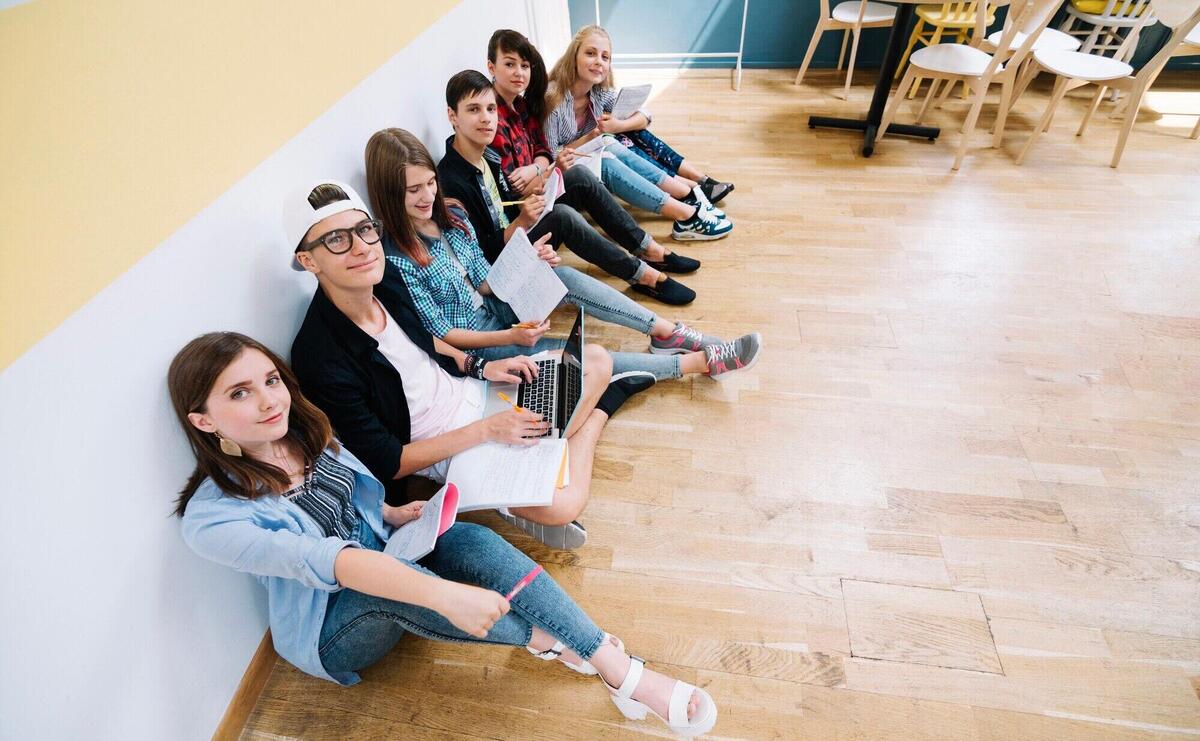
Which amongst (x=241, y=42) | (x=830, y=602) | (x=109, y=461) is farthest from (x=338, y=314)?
(x=830, y=602)

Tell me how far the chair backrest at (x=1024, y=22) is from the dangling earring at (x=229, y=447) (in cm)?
377

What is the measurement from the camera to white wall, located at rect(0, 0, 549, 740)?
3.05ft

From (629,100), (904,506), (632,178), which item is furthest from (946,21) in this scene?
(904,506)

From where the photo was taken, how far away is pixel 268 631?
1529mm

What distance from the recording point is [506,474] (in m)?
1.54

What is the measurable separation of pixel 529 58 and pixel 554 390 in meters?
1.53

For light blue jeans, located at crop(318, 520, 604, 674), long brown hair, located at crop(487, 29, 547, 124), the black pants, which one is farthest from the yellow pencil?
long brown hair, located at crop(487, 29, 547, 124)

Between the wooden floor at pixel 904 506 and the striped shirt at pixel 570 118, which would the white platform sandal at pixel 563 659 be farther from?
the striped shirt at pixel 570 118

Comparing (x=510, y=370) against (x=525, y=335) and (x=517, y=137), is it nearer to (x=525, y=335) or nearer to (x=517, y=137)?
(x=525, y=335)

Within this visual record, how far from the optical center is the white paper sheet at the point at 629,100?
294 cm

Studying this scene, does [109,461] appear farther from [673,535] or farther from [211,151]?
[673,535]

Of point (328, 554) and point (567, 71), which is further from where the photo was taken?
point (567, 71)

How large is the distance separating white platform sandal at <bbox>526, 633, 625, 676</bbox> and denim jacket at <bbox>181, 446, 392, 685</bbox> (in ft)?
1.64

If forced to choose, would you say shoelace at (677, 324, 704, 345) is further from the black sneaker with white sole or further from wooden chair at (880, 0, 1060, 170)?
wooden chair at (880, 0, 1060, 170)
